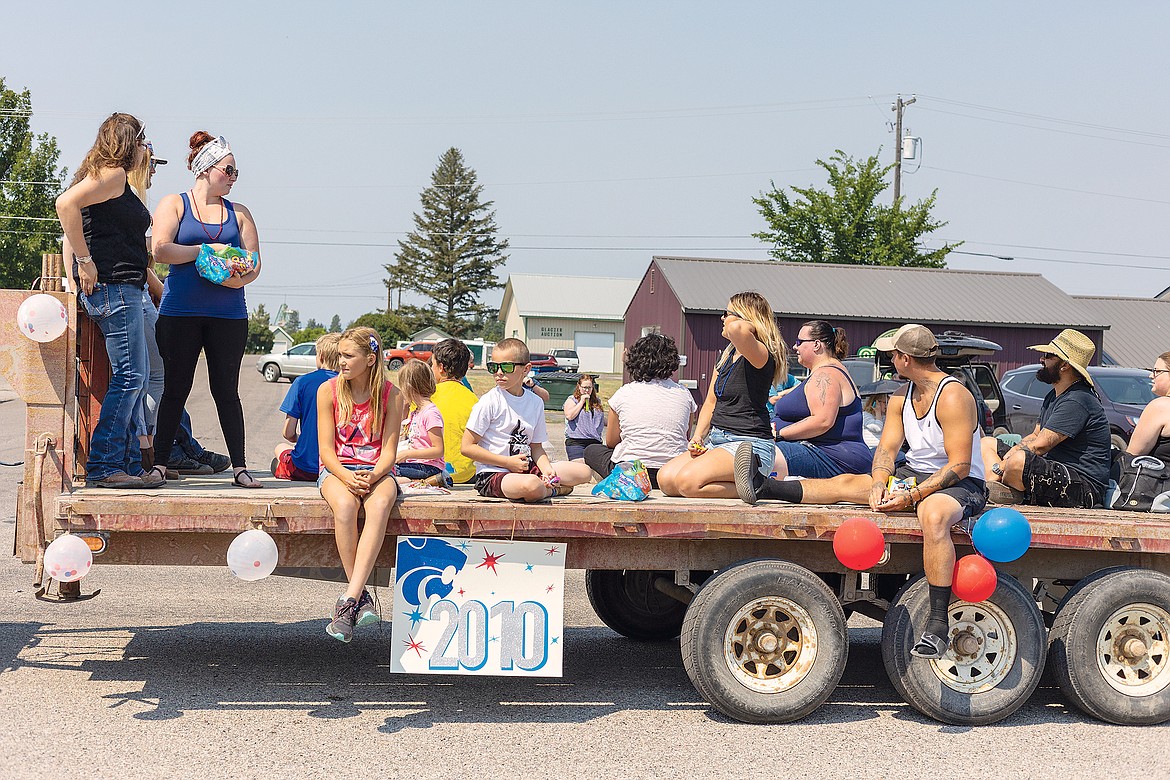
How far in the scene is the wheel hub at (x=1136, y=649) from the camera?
5258 mm

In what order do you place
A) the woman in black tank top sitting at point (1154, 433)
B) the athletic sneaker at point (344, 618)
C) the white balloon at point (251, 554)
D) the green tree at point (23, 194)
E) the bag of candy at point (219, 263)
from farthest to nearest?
the green tree at point (23, 194), the woman in black tank top sitting at point (1154, 433), the bag of candy at point (219, 263), the athletic sneaker at point (344, 618), the white balloon at point (251, 554)

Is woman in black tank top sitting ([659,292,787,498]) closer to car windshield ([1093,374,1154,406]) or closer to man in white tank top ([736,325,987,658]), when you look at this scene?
man in white tank top ([736,325,987,658])

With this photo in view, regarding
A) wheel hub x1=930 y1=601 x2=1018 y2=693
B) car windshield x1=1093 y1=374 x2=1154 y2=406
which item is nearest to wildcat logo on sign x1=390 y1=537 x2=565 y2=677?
wheel hub x1=930 y1=601 x2=1018 y2=693

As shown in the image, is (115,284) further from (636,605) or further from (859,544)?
(859,544)

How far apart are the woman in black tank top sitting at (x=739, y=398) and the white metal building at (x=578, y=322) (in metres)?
55.2

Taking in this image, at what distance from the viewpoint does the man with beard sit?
600cm

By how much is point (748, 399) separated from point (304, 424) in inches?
98.2

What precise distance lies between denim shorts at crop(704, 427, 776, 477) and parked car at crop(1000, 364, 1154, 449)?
927cm

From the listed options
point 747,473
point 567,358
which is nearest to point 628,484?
point 747,473

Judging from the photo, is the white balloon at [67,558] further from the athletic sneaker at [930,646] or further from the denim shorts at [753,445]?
the athletic sneaker at [930,646]

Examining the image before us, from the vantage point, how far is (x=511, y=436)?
562 centimetres

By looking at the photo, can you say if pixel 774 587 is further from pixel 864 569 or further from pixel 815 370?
pixel 815 370

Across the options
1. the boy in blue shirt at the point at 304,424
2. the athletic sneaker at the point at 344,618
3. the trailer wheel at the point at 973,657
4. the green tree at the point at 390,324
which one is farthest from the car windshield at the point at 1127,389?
the green tree at the point at 390,324

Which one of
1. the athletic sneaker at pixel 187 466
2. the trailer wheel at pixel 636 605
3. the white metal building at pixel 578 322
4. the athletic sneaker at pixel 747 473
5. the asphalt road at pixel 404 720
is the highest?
the white metal building at pixel 578 322
